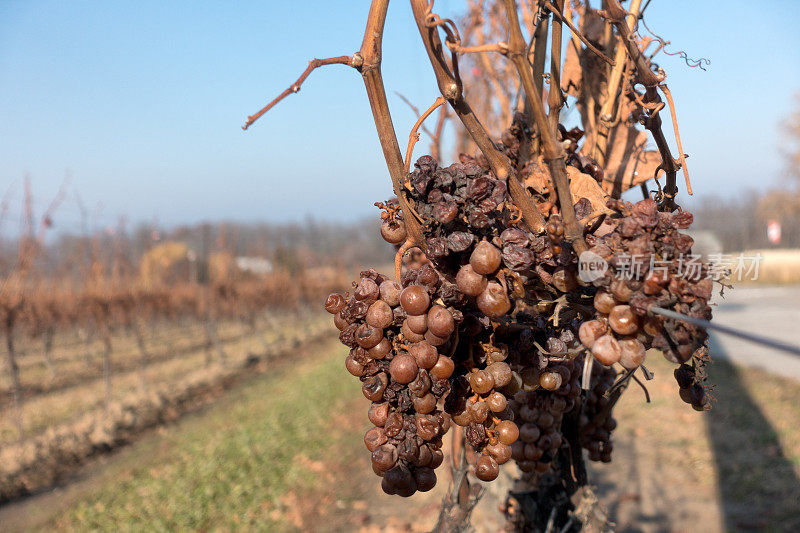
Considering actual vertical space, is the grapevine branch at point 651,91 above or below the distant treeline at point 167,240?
below

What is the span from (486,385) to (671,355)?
0.36 m

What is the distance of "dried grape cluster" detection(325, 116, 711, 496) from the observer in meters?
0.92

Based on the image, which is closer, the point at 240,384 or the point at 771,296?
the point at 240,384

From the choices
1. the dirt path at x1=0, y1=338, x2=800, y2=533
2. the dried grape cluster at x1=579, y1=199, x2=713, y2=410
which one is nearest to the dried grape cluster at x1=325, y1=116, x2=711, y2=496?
the dried grape cluster at x1=579, y1=199, x2=713, y2=410

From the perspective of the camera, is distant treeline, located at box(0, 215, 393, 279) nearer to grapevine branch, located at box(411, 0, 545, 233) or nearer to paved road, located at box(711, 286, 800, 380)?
grapevine branch, located at box(411, 0, 545, 233)

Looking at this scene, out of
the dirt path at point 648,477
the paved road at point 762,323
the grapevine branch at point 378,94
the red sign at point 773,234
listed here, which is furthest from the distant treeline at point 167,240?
the red sign at point 773,234

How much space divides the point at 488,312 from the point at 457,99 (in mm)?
409

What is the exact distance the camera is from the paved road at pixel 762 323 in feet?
31.5

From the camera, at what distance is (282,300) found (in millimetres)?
21016

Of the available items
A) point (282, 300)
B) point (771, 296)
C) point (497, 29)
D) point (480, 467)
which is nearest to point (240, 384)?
point (282, 300)

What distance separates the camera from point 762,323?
13.4 metres

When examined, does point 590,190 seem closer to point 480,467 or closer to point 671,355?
point 671,355

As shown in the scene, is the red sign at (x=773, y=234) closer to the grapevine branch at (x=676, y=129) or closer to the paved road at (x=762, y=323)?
the paved road at (x=762, y=323)

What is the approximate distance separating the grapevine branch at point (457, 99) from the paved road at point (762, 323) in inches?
216
